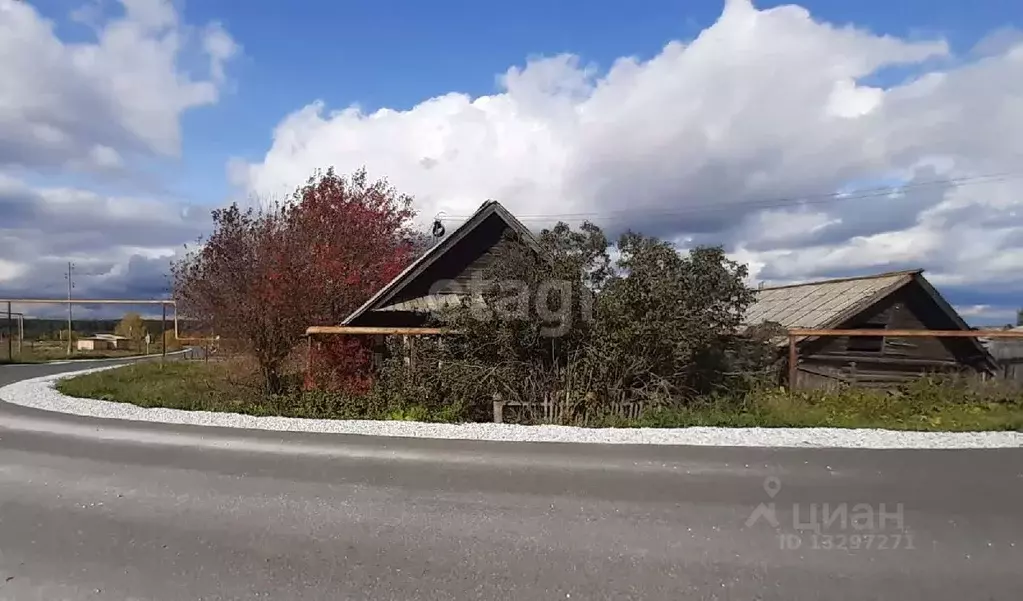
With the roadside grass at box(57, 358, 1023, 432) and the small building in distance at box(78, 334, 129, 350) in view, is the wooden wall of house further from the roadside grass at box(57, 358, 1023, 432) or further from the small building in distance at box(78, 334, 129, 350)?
the small building in distance at box(78, 334, 129, 350)

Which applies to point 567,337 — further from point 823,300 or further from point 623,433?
point 823,300

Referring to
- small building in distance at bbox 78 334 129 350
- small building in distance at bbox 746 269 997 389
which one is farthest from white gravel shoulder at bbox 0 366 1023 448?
small building in distance at bbox 78 334 129 350

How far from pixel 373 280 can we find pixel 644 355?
30.3 feet

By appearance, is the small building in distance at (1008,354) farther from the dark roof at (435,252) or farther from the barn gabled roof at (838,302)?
the dark roof at (435,252)

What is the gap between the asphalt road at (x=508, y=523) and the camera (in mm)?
4430

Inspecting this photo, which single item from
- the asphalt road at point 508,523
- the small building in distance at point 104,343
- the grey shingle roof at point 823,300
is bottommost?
the asphalt road at point 508,523

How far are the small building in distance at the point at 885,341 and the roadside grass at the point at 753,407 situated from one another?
294 cm

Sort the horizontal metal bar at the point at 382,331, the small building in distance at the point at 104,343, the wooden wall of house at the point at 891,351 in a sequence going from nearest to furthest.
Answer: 1. the horizontal metal bar at the point at 382,331
2. the wooden wall of house at the point at 891,351
3. the small building in distance at the point at 104,343

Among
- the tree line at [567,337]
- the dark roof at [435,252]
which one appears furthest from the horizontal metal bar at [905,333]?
the dark roof at [435,252]

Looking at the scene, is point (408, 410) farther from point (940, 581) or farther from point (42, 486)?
point (940, 581)

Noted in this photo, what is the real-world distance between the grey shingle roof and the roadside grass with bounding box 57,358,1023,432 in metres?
3.86

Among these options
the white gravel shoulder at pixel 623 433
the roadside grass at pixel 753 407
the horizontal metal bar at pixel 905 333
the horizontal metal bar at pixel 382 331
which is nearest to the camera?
the white gravel shoulder at pixel 623 433

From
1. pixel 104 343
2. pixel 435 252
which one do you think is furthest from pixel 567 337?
pixel 104 343

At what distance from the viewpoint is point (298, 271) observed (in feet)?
50.1
